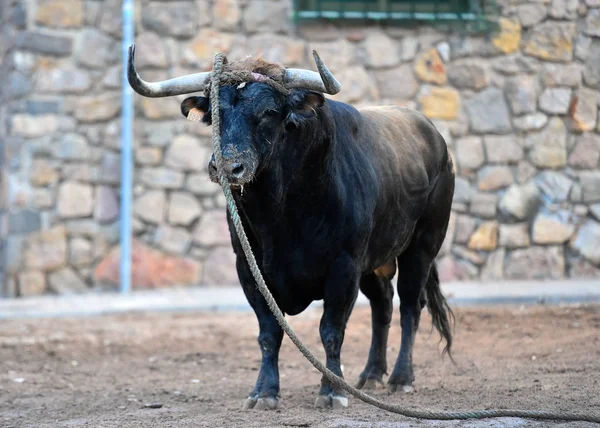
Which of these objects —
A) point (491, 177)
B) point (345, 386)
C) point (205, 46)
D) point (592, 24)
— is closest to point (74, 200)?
point (205, 46)

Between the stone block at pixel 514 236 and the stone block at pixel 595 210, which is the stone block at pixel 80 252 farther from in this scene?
the stone block at pixel 595 210

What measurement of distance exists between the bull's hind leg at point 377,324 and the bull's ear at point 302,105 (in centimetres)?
159

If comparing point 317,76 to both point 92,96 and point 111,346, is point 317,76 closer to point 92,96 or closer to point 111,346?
point 111,346

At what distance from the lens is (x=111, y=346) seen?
27.1ft

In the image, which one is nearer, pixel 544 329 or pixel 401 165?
pixel 401 165

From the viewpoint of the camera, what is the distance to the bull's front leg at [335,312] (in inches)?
214

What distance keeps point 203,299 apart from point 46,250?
68.6 inches

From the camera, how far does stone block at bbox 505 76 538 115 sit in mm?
10992

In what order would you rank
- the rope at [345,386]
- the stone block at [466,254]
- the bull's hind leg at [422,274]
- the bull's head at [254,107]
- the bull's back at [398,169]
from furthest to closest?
the stone block at [466,254] < the bull's hind leg at [422,274] < the bull's back at [398,169] < the bull's head at [254,107] < the rope at [345,386]

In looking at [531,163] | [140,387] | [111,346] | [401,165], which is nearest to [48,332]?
[111,346]

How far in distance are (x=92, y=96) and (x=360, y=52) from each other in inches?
107

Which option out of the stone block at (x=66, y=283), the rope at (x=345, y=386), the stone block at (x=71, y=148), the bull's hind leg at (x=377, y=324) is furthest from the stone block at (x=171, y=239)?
the rope at (x=345, y=386)

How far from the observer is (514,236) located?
10.9 metres

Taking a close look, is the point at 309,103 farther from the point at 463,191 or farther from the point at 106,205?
the point at 463,191
